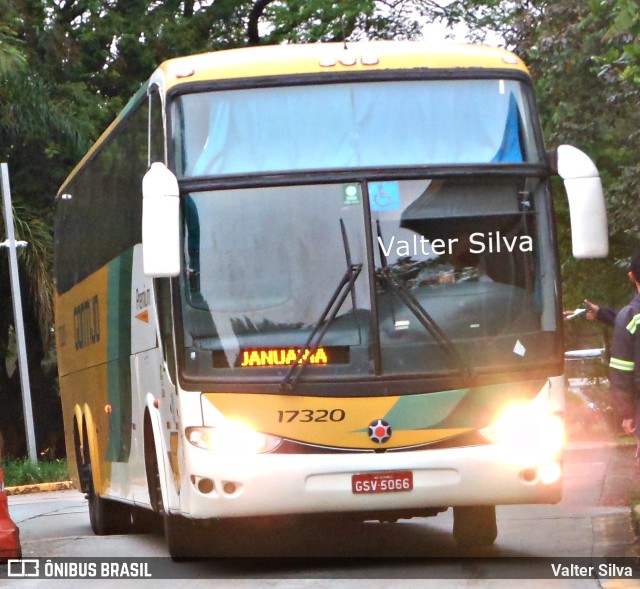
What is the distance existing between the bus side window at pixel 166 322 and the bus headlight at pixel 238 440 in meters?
0.54

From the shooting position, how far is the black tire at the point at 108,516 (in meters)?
15.5

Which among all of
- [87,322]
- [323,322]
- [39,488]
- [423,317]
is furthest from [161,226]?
[39,488]

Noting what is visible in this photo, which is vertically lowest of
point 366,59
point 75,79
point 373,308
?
point 373,308

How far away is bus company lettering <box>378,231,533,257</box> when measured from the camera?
33.3ft

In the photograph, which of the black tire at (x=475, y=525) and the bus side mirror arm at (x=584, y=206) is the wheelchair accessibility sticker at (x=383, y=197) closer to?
the bus side mirror arm at (x=584, y=206)

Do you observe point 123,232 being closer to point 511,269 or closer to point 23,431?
point 511,269

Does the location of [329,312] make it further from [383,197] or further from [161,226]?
[161,226]

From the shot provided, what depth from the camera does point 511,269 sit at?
1024 centimetres

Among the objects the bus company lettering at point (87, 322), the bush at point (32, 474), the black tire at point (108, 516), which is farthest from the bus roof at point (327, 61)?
the bush at point (32, 474)

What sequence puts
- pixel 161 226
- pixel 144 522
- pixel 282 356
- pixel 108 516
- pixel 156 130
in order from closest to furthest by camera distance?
pixel 161 226, pixel 282 356, pixel 156 130, pixel 108 516, pixel 144 522

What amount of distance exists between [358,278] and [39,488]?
54.7 feet

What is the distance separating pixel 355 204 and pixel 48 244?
64.1 ft

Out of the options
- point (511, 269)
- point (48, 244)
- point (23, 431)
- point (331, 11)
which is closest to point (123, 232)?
point (511, 269)

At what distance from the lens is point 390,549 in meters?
12.1
